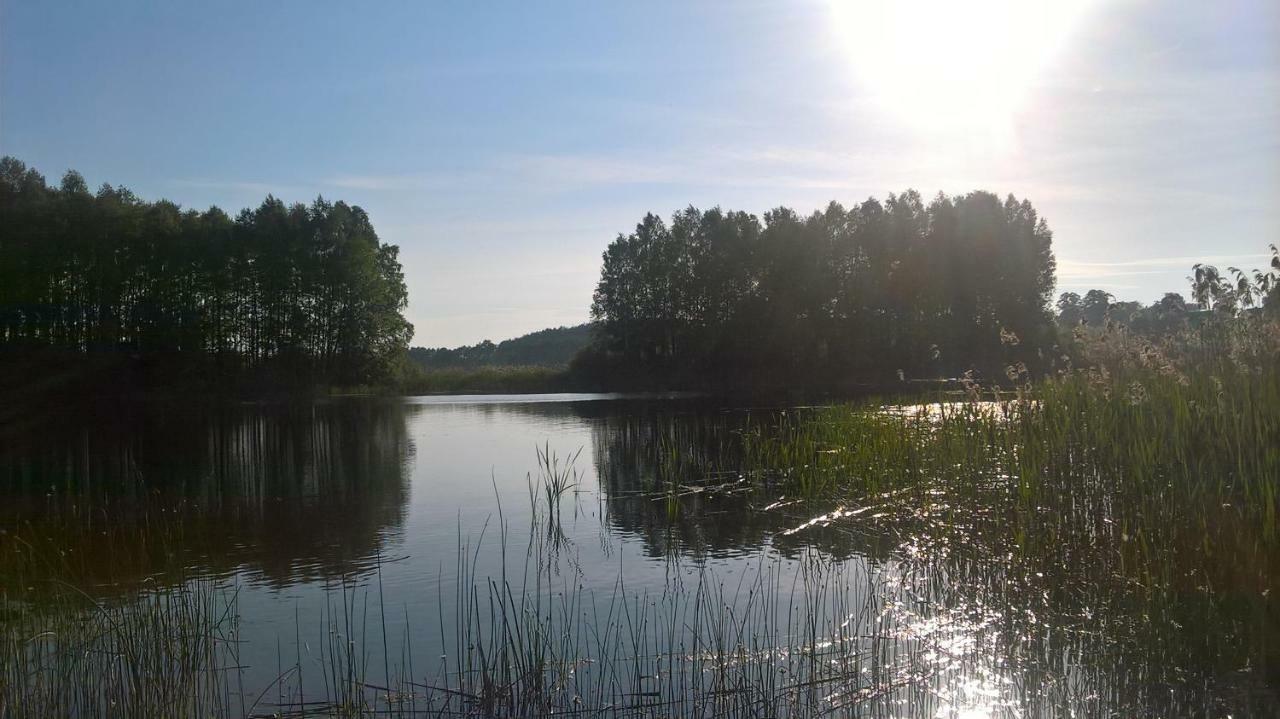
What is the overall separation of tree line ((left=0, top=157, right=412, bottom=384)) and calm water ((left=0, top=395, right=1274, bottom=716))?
32.3 meters

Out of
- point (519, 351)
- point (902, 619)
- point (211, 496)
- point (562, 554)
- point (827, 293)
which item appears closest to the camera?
point (902, 619)

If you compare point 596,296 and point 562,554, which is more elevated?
point 596,296

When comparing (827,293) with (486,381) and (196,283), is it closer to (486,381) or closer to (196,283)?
(486,381)

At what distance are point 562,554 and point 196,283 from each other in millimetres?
49987

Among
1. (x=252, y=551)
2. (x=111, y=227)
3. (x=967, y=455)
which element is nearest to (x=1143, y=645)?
(x=967, y=455)

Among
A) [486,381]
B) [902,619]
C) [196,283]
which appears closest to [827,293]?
[486,381]

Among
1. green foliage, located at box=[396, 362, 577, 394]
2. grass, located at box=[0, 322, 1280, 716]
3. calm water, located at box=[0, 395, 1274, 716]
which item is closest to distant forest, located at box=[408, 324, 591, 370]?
green foliage, located at box=[396, 362, 577, 394]

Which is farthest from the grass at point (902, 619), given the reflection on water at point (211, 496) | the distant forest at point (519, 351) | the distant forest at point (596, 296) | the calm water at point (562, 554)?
the distant forest at point (519, 351)

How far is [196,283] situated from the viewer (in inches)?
Result: 2052

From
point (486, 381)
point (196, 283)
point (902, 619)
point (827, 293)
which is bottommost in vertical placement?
point (902, 619)

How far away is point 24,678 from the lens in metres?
5.31

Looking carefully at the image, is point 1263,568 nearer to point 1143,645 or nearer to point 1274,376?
point 1143,645

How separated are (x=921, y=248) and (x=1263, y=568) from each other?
52525 millimetres

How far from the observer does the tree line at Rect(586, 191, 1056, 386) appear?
5534 cm
